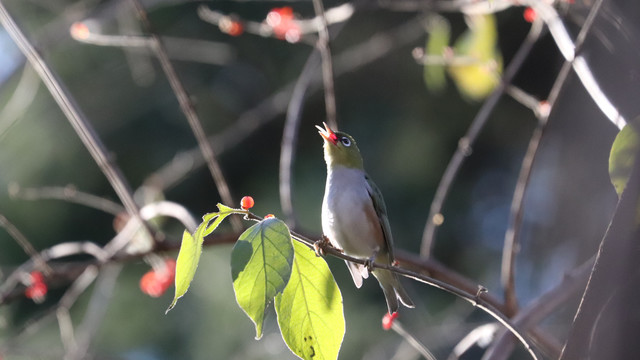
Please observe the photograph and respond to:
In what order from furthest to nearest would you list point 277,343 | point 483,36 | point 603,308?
1. point 277,343
2. point 483,36
3. point 603,308

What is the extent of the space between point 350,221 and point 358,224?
1.7 inches

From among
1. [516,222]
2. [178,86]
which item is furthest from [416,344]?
[178,86]

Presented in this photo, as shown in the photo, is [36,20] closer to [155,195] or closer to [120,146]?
[120,146]

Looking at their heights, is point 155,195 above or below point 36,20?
below

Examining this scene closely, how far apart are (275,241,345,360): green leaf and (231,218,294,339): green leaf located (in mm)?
152

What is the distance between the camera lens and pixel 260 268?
1438mm

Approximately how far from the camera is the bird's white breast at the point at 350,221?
3.07 meters

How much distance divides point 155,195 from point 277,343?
1.38m

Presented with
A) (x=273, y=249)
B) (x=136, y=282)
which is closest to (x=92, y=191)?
(x=136, y=282)

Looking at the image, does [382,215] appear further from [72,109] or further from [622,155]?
[622,155]

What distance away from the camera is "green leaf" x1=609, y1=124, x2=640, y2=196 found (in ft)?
4.99

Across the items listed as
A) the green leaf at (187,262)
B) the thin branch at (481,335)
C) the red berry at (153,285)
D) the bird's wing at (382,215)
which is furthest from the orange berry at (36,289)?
the green leaf at (187,262)

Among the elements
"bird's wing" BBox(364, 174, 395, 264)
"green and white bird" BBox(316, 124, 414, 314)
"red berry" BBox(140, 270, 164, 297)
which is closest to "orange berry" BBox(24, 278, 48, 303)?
"red berry" BBox(140, 270, 164, 297)

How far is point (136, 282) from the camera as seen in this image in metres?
7.57
